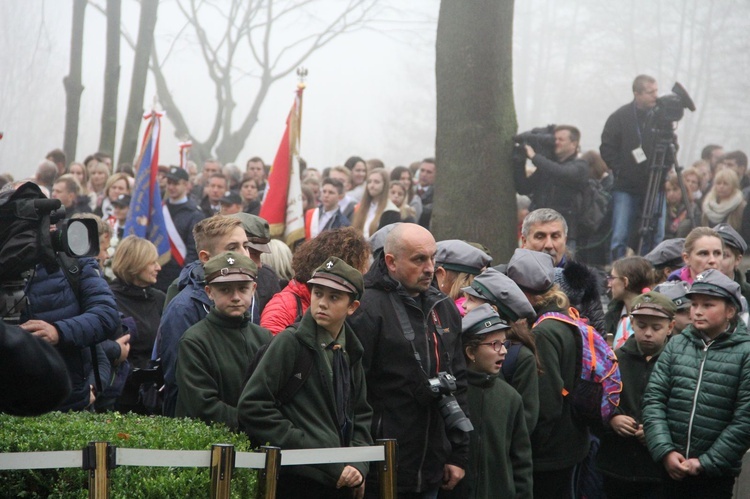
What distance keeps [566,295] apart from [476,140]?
3.40 metres

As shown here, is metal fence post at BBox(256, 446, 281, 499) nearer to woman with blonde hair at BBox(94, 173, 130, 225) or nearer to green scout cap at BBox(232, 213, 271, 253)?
green scout cap at BBox(232, 213, 271, 253)

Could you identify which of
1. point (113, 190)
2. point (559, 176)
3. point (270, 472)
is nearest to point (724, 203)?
point (559, 176)

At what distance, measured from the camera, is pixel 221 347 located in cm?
506

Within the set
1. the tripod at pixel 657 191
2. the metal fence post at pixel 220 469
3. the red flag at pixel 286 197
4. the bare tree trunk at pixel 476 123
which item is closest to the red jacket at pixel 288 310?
the metal fence post at pixel 220 469

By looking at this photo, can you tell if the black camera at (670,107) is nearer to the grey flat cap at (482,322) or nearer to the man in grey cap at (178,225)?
the man in grey cap at (178,225)

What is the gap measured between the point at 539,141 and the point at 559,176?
22.5 inches

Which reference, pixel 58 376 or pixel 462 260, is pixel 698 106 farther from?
pixel 58 376

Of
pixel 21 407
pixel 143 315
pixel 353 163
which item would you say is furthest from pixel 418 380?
pixel 353 163

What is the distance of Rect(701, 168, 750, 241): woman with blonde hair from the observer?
10852 millimetres

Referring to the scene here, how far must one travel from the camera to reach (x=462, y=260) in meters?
6.06

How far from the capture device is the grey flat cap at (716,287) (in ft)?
19.5

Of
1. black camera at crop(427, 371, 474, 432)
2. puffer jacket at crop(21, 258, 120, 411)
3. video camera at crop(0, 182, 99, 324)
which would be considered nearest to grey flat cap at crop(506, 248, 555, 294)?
black camera at crop(427, 371, 474, 432)

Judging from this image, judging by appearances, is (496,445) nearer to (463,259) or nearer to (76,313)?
(463,259)

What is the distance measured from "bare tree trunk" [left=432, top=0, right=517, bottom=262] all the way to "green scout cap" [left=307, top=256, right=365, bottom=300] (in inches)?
191
